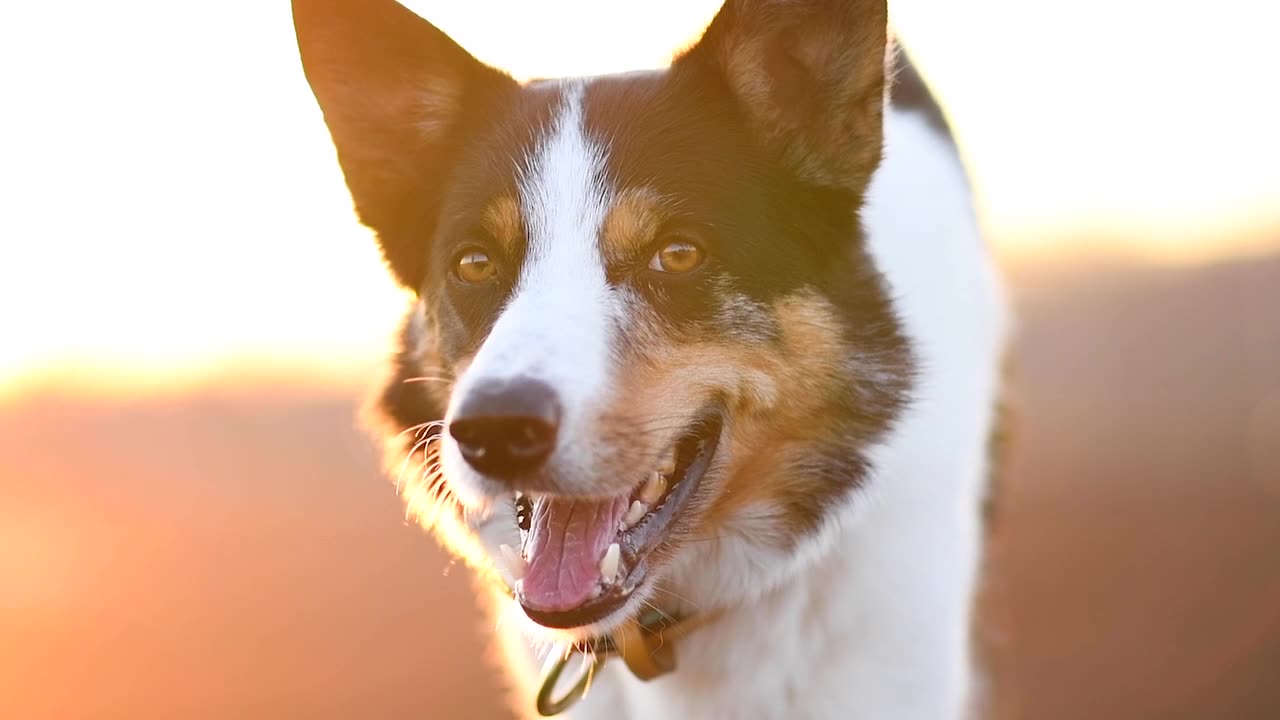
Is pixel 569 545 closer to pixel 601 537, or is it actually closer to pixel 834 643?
pixel 601 537

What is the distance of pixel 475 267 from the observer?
121 inches

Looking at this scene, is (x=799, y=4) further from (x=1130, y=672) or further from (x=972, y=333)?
(x=1130, y=672)

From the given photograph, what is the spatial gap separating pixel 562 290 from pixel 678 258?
0.99 ft

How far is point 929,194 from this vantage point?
4039mm

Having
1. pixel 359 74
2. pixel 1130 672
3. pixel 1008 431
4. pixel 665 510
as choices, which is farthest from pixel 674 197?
pixel 1130 672

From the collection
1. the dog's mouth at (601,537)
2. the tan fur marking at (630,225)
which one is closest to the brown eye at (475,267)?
the tan fur marking at (630,225)

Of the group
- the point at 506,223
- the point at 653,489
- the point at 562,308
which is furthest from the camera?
the point at 506,223

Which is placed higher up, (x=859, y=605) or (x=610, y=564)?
(x=610, y=564)

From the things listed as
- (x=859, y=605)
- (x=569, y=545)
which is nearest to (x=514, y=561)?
(x=569, y=545)

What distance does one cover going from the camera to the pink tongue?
109 inches

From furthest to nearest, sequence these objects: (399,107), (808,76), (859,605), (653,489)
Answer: (399,107), (859,605), (808,76), (653,489)

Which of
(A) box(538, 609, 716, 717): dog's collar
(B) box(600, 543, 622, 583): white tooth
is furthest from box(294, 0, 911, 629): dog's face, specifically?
(A) box(538, 609, 716, 717): dog's collar

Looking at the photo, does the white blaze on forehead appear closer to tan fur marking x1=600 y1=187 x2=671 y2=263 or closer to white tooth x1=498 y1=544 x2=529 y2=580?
tan fur marking x1=600 y1=187 x2=671 y2=263

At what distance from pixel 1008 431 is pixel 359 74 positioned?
9.46 ft
